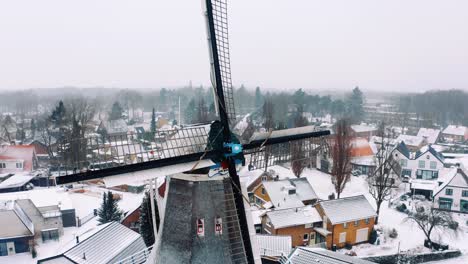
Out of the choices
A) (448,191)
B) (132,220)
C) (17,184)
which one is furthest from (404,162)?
(17,184)

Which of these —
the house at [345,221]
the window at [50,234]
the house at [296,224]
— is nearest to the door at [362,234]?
the house at [345,221]

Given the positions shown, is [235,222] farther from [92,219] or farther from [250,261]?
[92,219]

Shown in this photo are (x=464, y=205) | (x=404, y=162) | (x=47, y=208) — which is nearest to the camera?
(x=47, y=208)

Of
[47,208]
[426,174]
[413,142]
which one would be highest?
[413,142]

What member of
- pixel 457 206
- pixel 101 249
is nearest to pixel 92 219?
pixel 101 249

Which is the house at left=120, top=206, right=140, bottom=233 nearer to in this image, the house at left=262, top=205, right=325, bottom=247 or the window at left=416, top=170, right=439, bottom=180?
the house at left=262, top=205, right=325, bottom=247

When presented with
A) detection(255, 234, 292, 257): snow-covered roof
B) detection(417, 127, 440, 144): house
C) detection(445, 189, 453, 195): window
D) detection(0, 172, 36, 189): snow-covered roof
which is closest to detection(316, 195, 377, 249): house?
detection(255, 234, 292, 257): snow-covered roof

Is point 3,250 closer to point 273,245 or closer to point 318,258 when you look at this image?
point 273,245
